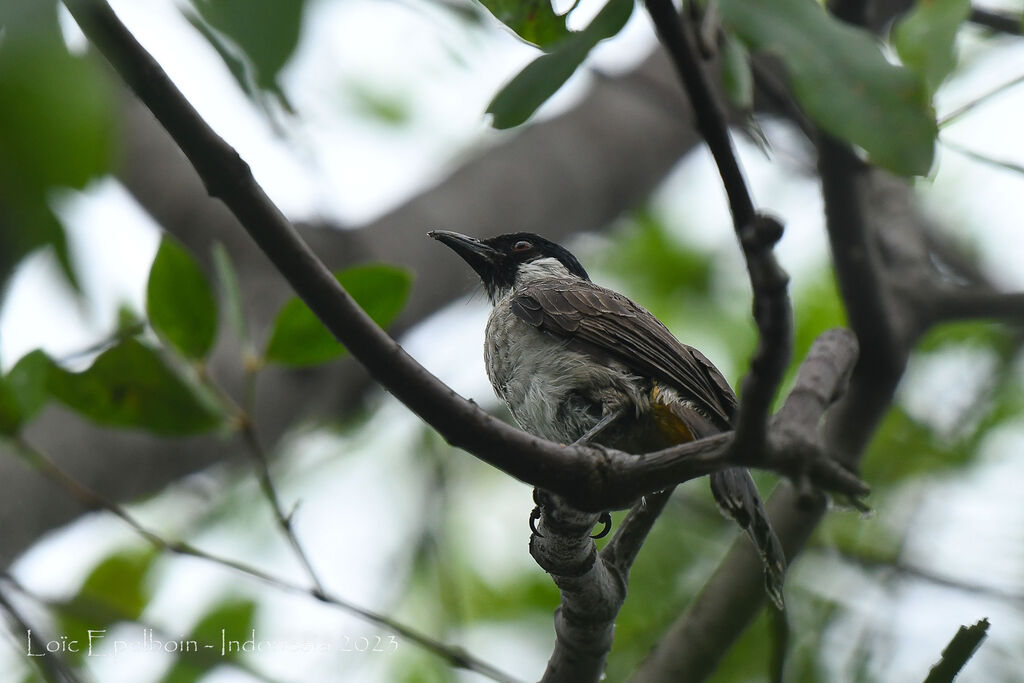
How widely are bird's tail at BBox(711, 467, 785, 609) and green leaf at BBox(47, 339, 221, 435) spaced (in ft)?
4.93

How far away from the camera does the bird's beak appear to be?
4609 mm

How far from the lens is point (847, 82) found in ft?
5.94

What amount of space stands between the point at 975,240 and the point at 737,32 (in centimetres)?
634

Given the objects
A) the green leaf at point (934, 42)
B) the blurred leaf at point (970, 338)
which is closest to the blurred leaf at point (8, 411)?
the green leaf at point (934, 42)

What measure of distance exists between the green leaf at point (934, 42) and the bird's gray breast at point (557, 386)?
1369 mm

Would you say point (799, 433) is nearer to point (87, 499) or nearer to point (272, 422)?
point (87, 499)

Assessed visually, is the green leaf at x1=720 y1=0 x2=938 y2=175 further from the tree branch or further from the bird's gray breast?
the tree branch

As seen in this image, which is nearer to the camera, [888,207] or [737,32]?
[737,32]

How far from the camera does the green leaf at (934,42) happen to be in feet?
8.87

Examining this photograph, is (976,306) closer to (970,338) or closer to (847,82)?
(970,338)

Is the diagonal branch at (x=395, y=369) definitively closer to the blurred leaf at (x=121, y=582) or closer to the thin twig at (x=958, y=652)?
the thin twig at (x=958, y=652)

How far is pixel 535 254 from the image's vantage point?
5016mm

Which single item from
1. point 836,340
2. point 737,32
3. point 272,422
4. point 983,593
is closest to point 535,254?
point 272,422

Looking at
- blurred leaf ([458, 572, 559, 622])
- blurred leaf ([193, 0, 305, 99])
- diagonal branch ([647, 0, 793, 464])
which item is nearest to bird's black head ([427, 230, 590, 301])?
blurred leaf ([458, 572, 559, 622])
